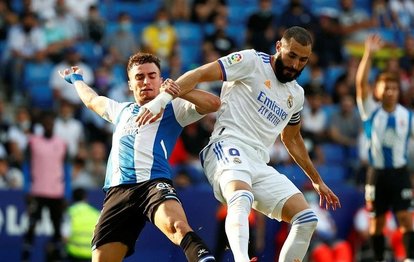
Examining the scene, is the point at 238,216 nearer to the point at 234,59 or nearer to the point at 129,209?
the point at 129,209

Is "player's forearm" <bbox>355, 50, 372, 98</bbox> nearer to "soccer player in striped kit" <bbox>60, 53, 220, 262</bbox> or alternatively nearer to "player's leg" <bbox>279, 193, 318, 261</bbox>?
"player's leg" <bbox>279, 193, 318, 261</bbox>

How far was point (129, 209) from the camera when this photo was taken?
1038cm

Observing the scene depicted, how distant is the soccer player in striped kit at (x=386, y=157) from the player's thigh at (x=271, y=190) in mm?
3607

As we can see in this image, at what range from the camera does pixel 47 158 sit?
17484mm

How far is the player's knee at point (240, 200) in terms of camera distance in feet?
33.0

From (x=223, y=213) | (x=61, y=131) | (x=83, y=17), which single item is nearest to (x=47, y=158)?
(x=61, y=131)

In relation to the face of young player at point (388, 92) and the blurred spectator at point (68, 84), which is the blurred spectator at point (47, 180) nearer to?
the blurred spectator at point (68, 84)

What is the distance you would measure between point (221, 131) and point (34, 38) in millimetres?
10305

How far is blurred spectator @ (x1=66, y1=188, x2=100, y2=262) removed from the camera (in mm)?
17094

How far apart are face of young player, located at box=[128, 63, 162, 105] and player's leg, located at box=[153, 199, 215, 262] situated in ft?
3.69

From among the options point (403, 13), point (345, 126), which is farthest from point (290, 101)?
point (403, 13)

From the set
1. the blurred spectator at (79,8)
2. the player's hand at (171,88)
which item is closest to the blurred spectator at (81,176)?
the blurred spectator at (79,8)

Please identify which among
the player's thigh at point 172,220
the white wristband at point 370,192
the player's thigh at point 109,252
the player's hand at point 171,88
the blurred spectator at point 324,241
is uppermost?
the player's hand at point 171,88

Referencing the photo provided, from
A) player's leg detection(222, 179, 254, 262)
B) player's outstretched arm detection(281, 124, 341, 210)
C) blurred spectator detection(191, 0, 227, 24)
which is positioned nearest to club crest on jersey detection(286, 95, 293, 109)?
player's outstretched arm detection(281, 124, 341, 210)
